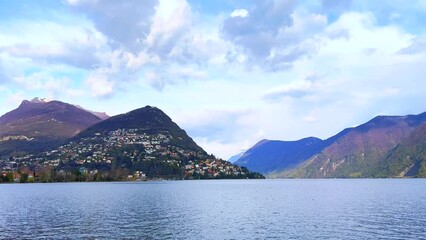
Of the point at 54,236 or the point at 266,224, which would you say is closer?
the point at 54,236

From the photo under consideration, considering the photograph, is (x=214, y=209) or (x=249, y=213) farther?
(x=214, y=209)

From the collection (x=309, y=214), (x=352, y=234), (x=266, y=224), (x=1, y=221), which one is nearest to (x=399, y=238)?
(x=352, y=234)

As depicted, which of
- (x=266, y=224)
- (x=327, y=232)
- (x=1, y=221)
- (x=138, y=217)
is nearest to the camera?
(x=327, y=232)

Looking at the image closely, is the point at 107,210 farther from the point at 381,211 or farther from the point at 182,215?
the point at 381,211

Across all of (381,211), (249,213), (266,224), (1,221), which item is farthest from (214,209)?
(1,221)

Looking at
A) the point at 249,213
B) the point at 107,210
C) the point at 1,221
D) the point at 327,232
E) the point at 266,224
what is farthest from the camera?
the point at 107,210

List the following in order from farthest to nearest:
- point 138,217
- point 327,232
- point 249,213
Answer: point 249,213 → point 138,217 → point 327,232

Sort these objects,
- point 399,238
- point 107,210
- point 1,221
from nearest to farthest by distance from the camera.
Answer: point 399,238, point 1,221, point 107,210

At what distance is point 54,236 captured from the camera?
6016 cm

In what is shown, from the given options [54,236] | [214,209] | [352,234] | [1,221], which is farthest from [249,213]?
[1,221]

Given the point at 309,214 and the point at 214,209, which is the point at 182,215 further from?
the point at 309,214

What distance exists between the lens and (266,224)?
71.7 m

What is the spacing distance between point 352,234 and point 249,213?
3021 centimetres

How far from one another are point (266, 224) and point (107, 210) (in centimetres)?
4034
